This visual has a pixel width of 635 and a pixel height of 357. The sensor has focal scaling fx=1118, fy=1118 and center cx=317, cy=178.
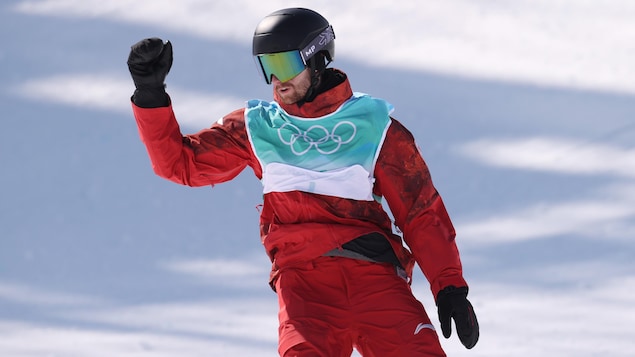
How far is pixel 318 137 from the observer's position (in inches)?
161

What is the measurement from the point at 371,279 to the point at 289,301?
1.02 ft

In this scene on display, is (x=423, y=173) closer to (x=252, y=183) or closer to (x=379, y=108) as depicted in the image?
(x=379, y=108)

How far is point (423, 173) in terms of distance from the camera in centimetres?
408

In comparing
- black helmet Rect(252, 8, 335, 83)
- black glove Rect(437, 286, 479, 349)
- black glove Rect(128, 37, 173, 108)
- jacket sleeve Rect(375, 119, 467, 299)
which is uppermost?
black helmet Rect(252, 8, 335, 83)

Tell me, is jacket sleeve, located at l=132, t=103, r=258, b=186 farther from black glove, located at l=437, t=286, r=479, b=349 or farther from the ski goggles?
black glove, located at l=437, t=286, r=479, b=349

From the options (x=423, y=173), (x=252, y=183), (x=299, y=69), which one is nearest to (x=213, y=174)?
(x=299, y=69)

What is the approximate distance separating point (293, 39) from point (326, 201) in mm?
611

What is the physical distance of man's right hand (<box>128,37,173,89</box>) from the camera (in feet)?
12.7

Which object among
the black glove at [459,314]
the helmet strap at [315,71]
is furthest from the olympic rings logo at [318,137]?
the black glove at [459,314]

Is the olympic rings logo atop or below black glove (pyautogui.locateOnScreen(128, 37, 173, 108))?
below

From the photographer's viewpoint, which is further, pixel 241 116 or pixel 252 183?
pixel 252 183

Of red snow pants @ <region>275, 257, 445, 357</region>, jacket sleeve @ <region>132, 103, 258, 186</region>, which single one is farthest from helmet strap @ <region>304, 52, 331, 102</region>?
red snow pants @ <region>275, 257, 445, 357</region>

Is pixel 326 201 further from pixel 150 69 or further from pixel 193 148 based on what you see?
pixel 150 69

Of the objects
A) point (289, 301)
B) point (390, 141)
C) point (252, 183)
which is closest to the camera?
point (289, 301)
